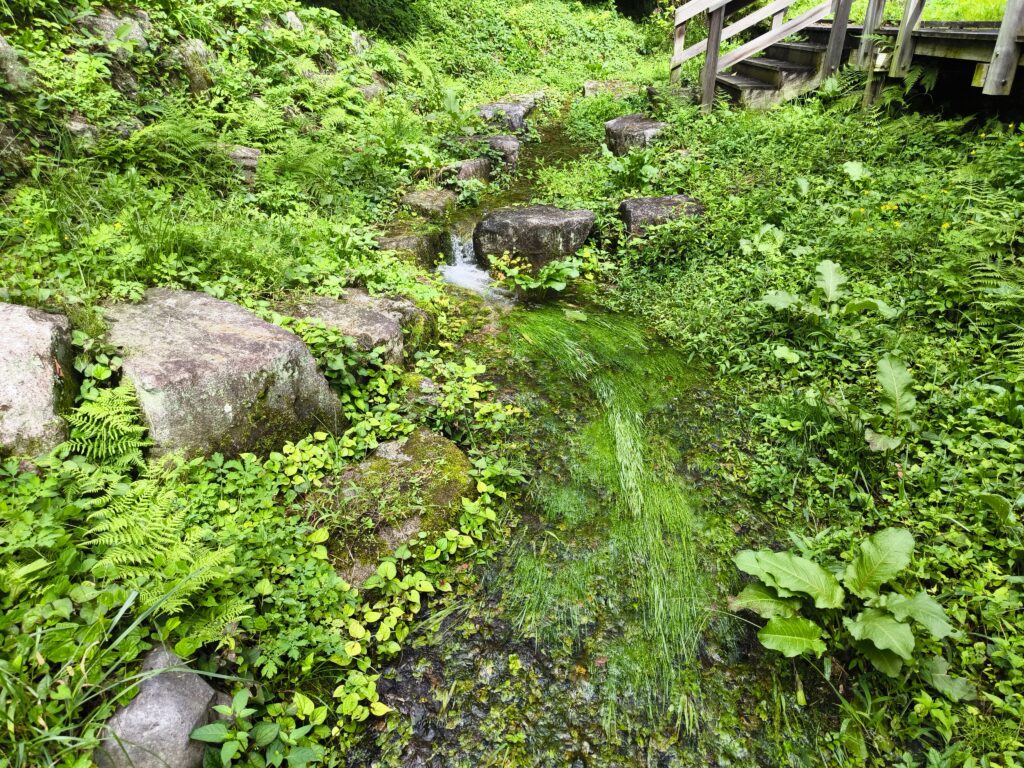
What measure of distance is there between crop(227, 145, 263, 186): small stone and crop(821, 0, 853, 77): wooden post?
7510 mm

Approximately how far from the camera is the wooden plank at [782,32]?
7.59 meters

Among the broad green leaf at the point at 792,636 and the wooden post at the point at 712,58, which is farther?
the wooden post at the point at 712,58

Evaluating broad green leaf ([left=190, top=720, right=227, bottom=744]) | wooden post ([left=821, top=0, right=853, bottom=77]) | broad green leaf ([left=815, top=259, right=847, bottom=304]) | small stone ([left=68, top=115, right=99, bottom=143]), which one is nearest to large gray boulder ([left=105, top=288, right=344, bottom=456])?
broad green leaf ([left=190, top=720, right=227, bottom=744])

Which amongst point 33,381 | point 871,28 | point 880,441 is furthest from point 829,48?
point 33,381

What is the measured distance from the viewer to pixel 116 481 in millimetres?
2508

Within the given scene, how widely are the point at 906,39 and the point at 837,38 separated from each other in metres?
1.27

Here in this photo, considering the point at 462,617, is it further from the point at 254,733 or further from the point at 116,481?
the point at 116,481

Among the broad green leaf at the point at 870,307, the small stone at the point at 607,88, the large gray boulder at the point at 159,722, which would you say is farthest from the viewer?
the small stone at the point at 607,88

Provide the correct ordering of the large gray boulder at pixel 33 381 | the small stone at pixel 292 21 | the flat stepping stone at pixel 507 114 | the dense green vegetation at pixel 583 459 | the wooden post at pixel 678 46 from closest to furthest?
the dense green vegetation at pixel 583 459 → the large gray boulder at pixel 33 381 → the small stone at pixel 292 21 → the wooden post at pixel 678 46 → the flat stepping stone at pixel 507 114

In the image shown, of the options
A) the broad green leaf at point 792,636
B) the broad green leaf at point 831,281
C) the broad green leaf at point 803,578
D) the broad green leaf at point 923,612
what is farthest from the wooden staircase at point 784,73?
the broad green leaf at point 792,636

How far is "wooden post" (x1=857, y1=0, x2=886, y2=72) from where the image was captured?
6875 millimetres

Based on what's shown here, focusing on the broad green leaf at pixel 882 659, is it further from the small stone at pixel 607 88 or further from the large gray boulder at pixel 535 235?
the small stone at pixel 607 88

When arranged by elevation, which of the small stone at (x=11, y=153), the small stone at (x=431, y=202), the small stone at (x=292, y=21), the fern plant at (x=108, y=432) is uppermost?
the small stone at (x=292, y=21)

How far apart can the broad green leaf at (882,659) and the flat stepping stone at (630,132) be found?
7.23 meters
